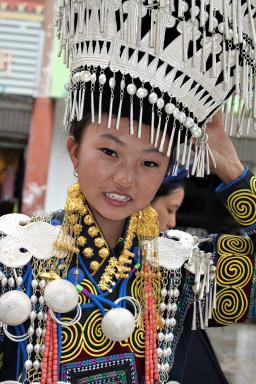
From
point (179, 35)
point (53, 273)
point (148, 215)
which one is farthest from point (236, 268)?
point (179, 35)

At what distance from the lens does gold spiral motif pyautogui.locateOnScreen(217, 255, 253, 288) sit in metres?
1.40

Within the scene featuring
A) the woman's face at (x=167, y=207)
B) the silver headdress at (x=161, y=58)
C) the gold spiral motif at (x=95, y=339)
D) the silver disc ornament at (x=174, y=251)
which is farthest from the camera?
the woman's face at (x=167, y=207)

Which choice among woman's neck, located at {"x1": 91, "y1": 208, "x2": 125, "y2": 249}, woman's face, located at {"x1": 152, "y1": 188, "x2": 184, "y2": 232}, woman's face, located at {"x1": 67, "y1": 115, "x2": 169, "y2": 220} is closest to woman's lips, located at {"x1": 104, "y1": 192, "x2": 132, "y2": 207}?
woman's face, located at {"x1": 67, "y1": 115, "x2": 169, "y2": 220}

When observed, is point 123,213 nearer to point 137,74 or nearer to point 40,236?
point 40,236

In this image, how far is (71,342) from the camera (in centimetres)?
122

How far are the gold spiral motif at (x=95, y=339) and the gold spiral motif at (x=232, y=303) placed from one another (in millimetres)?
319

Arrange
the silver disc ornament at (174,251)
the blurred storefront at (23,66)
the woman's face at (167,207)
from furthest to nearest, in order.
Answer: the blurred storefront at (23,66)
the woman's face at (167,207)
the silver disc ornament at (174,251)

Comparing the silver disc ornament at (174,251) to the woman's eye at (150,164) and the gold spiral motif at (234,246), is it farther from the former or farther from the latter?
the woman's eye at (150,164)

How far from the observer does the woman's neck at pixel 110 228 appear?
1.33m

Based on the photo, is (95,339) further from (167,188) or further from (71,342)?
(167,188)

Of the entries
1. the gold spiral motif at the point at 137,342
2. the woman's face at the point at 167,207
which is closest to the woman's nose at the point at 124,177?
the gold spiral motif at the point at 137,342

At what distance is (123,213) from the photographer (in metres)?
1.24

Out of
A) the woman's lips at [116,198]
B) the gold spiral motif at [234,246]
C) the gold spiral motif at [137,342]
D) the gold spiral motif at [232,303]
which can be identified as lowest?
the gold spiral motif at [137,342]

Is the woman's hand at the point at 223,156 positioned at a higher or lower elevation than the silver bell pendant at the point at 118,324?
higher
